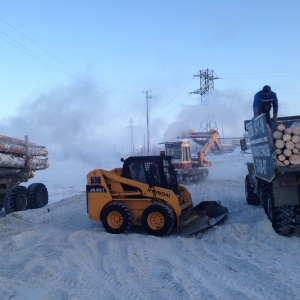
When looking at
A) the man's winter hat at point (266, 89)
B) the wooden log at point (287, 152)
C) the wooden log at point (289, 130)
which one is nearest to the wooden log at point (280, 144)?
the wooden log at point (287, 152)

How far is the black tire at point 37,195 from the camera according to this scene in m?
13.6

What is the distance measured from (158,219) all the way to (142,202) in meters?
0.65

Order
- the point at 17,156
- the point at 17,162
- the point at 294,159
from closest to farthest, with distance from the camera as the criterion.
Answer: the point at 294,159 < the point at 17,162 < the point at 17,156

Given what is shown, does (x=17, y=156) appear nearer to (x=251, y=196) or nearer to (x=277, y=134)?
(x=251, y=196)

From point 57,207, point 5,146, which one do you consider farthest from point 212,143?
point 5,146

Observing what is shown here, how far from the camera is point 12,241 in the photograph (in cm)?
791

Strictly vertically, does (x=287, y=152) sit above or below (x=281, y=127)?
below

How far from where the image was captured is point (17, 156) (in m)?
13.4

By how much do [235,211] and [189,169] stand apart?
10868 mm

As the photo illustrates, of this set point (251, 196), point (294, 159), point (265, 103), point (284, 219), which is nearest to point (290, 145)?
point (294, 159)

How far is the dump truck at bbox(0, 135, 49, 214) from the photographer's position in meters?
12.3

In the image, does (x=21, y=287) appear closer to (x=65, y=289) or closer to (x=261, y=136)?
(x=65, y=289)

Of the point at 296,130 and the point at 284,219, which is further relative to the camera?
the point at 284,219

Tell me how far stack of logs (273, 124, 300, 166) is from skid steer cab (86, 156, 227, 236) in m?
2.35
